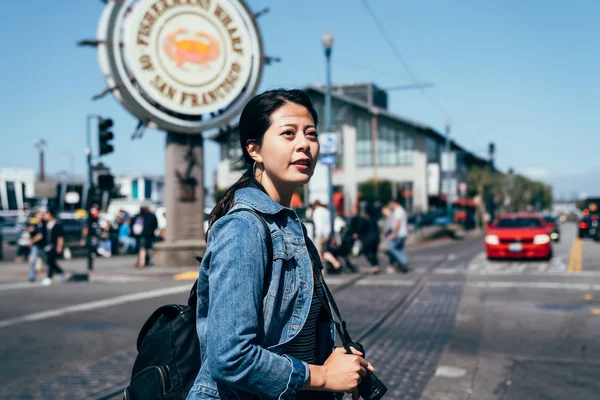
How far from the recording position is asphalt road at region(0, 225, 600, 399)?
5.74 m

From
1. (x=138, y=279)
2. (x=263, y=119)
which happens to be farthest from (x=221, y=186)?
(x=263, y=119)

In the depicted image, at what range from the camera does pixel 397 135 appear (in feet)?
184

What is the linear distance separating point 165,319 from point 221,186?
184 feet

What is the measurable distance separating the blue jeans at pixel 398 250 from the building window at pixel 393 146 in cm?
4106

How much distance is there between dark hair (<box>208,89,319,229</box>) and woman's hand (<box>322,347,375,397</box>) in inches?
22.2

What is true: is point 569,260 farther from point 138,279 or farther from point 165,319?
point 165,319

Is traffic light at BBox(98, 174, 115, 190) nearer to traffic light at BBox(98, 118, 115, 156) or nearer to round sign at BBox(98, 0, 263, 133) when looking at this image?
traffic light at BBox(98, 118, 115, 156)

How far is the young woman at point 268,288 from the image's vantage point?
173 cm

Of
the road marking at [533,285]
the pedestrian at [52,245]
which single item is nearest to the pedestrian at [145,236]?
the pedestrian at [52,245]

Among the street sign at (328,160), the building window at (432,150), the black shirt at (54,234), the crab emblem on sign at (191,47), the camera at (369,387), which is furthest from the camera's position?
the building window at (432,150)

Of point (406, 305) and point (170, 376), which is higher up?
point (170, 376)

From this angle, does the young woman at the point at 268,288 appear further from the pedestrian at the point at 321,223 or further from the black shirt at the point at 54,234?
the black shirt at the point at 54,234

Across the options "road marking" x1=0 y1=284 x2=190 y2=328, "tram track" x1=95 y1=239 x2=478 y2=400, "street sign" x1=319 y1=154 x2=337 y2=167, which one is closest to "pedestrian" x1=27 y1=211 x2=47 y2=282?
"road marking" x1=0 y1=284 x2=190 y2=328

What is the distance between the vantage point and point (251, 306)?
68.1 inches
